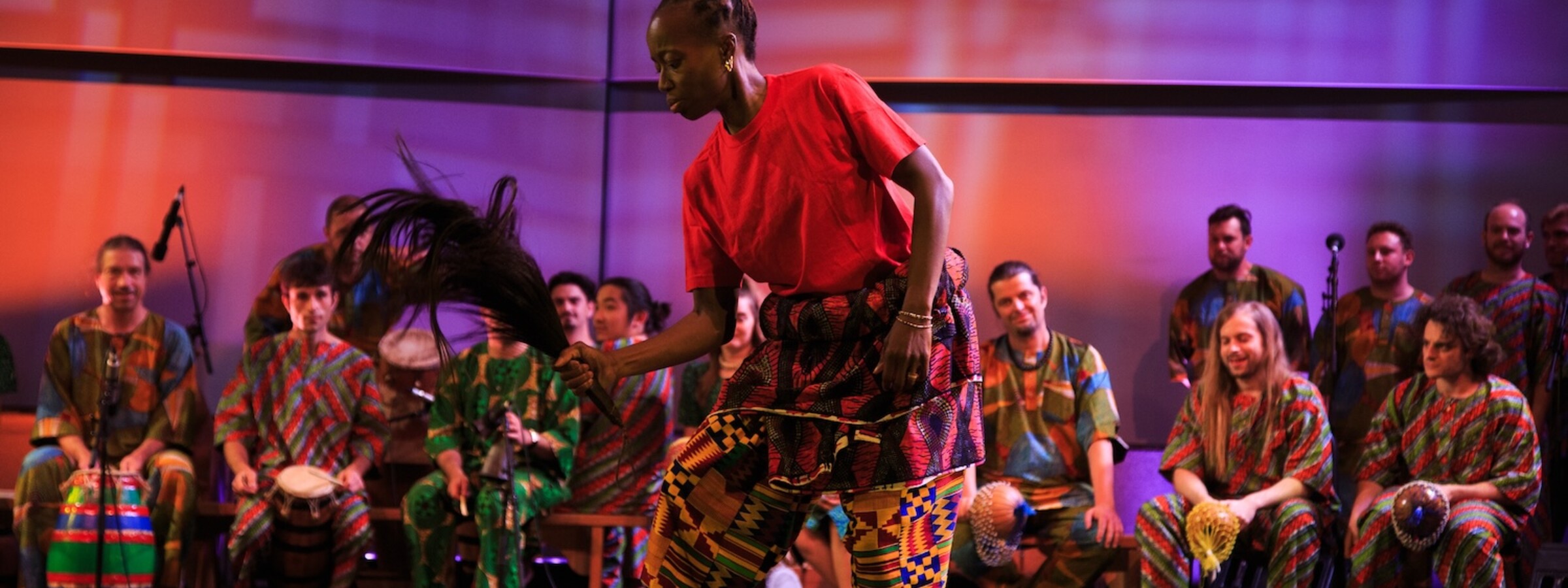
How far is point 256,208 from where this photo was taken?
6402 millimetres

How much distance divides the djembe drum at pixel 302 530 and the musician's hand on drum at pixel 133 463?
60 centimetres

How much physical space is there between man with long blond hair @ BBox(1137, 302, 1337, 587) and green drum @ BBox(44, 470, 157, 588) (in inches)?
134

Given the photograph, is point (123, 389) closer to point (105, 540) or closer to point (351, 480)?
point (105, 540)

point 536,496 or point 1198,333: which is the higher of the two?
point 1198,333

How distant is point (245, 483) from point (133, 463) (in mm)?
498

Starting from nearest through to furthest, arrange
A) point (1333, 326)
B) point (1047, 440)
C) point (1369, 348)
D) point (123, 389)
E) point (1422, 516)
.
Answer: point (1422, 516) → point (1047, 440) → point (1333, 326) → point (123, 389) → point (1369, 348)

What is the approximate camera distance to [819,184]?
2154mm

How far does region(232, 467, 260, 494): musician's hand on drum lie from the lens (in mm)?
5055

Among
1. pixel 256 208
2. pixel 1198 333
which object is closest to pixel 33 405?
pixel 256 208

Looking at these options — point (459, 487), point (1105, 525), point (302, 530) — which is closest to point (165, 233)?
point (302, 530)

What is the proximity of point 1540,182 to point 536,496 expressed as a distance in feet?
15.0

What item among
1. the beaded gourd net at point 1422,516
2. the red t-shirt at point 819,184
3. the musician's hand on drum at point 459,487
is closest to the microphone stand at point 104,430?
the musician's hand on drum at point 459,487

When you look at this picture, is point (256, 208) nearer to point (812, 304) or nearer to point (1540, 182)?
point (812, 304)

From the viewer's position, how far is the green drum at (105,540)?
16.0 feet
